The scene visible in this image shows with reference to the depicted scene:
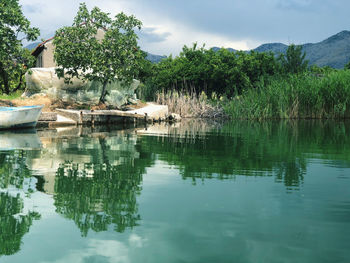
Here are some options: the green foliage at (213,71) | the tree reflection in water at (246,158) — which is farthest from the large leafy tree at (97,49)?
the tree reflection in water at (246,158)

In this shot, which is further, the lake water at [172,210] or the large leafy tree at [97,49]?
the large leafy tree at [97,49]

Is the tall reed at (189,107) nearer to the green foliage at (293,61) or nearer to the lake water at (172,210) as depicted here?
the green foliage at (293,61)

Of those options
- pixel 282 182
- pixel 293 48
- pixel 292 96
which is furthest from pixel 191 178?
pixel 293 48

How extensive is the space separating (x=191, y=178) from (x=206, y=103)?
23.1 metres

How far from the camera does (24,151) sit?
7598 mm

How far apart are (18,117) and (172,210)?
10.6 meters

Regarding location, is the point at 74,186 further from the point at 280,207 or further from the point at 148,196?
the point at 280,207

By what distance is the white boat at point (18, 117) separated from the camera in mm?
12584

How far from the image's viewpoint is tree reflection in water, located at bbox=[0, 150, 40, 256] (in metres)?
2.85

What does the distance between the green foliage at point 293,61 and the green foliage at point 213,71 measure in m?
0.71

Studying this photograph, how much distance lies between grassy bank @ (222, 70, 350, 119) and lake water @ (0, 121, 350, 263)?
51.3ft

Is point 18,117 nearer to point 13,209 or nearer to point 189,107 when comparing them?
point 13,209

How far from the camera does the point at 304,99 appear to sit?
22.3 m

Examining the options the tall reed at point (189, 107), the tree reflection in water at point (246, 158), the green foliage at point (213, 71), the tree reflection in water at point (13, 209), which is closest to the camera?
the tree reflection in water at point (13, 209)
